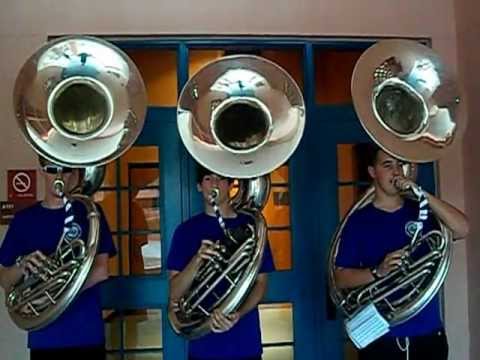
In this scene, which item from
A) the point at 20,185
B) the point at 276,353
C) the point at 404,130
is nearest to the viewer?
the point at 404,130

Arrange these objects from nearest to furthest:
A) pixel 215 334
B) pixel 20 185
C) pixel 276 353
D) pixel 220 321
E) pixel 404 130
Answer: pixel 220 321 → pixel 215 334 → pixel 404 130 → pixel 20 185 → pixel 276 353

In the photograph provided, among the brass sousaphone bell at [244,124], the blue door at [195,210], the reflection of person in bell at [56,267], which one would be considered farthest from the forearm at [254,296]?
the blue door at [195,210]

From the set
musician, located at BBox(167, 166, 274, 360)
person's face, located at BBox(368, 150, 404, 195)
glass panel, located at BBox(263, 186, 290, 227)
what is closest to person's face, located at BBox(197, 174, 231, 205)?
musician, located at BBox(167, 166, 274, 360)

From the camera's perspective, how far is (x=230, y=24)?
12.1 feet

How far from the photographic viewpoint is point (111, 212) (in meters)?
3.71

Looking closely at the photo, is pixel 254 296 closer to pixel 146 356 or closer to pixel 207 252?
pixel 207 252

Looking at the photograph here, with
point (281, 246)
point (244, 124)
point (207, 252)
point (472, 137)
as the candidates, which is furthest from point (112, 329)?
point (472, 137)

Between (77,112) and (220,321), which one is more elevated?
(77,112)

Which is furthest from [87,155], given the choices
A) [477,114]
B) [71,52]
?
[477,114]

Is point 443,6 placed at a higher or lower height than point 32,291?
higher

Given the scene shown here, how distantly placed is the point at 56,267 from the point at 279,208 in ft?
4.89

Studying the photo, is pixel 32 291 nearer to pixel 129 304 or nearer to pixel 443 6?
pixel 129 304

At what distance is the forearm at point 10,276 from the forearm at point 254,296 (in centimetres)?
77

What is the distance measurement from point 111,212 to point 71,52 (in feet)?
3.82
